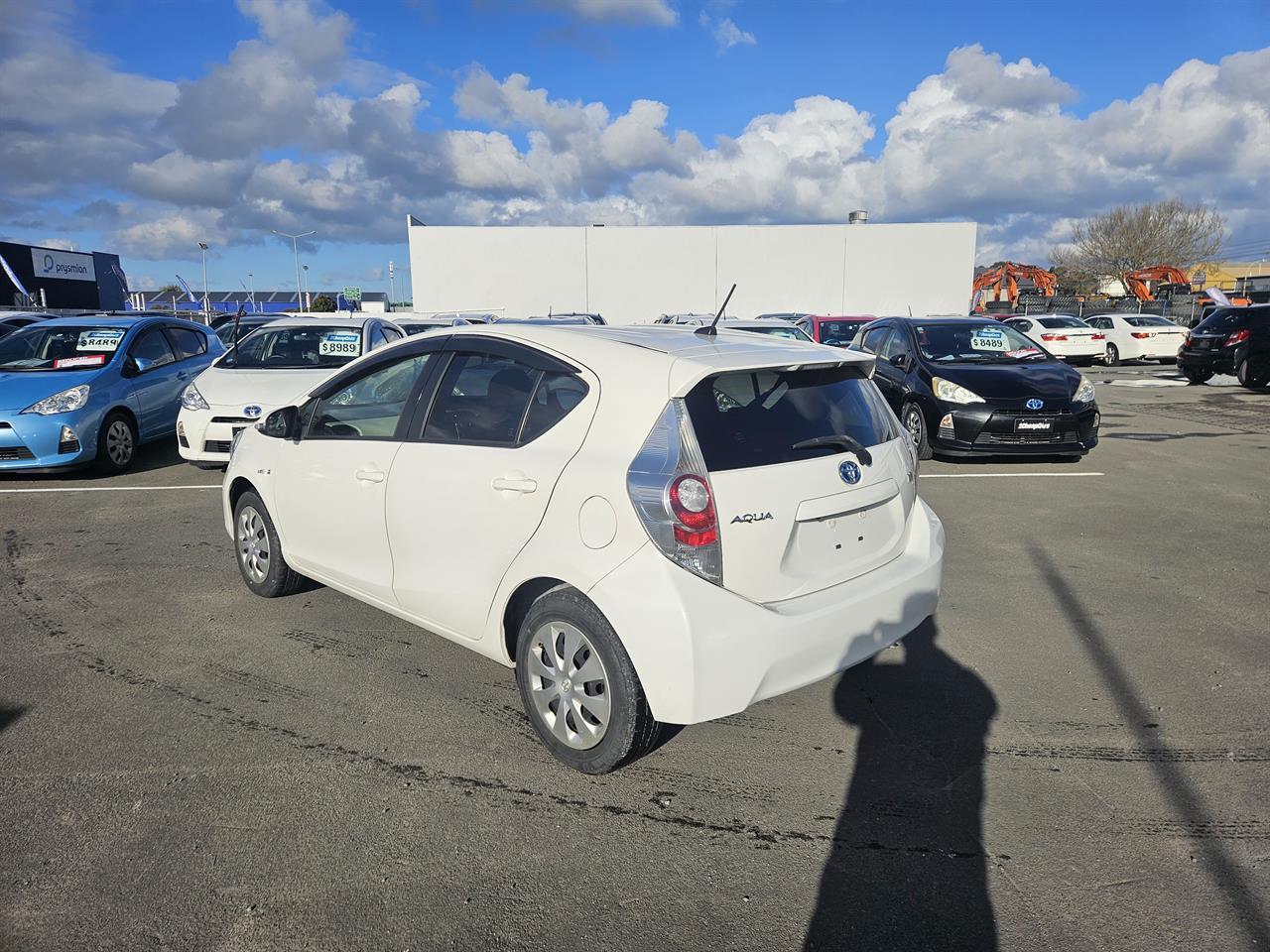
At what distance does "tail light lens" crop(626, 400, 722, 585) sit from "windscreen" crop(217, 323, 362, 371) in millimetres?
7541

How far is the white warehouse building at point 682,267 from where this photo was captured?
40.4 meters

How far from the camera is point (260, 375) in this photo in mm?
9039

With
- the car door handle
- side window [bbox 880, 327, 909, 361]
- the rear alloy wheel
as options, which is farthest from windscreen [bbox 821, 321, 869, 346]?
the car door handle

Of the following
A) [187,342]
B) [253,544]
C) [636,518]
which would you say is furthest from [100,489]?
[636,518]

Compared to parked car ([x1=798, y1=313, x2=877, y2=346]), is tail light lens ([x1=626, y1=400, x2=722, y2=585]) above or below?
below

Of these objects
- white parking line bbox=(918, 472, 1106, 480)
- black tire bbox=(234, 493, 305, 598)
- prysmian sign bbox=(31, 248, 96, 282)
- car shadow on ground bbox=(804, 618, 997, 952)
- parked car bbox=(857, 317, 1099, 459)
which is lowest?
car shadow on ground bbox=(804, 618, 997, 952)

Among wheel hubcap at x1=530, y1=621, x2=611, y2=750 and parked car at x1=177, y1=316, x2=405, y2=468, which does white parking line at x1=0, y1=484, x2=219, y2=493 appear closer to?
parked car at x1=177, y1=316, x2=405, y2=468

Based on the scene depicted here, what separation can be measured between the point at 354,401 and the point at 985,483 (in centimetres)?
639

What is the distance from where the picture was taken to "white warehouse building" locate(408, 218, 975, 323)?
40.4 metres

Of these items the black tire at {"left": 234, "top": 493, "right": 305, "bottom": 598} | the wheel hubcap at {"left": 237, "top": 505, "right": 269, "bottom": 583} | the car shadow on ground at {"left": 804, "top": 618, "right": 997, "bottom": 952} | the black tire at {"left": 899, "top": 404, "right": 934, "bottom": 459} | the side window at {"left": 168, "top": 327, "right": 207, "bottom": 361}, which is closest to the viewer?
the car shadow on ground at {"left": 804, "top": 618, "right": 997, "bottom": 952}

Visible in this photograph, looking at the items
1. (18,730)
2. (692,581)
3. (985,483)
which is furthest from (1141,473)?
(18,730)

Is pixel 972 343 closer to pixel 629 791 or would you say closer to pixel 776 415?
pixel 776 415

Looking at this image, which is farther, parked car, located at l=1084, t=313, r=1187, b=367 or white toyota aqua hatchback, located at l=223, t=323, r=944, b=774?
parked car, located at l=1084, t=313, r=1187, b=367

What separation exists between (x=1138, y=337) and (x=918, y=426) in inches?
764
